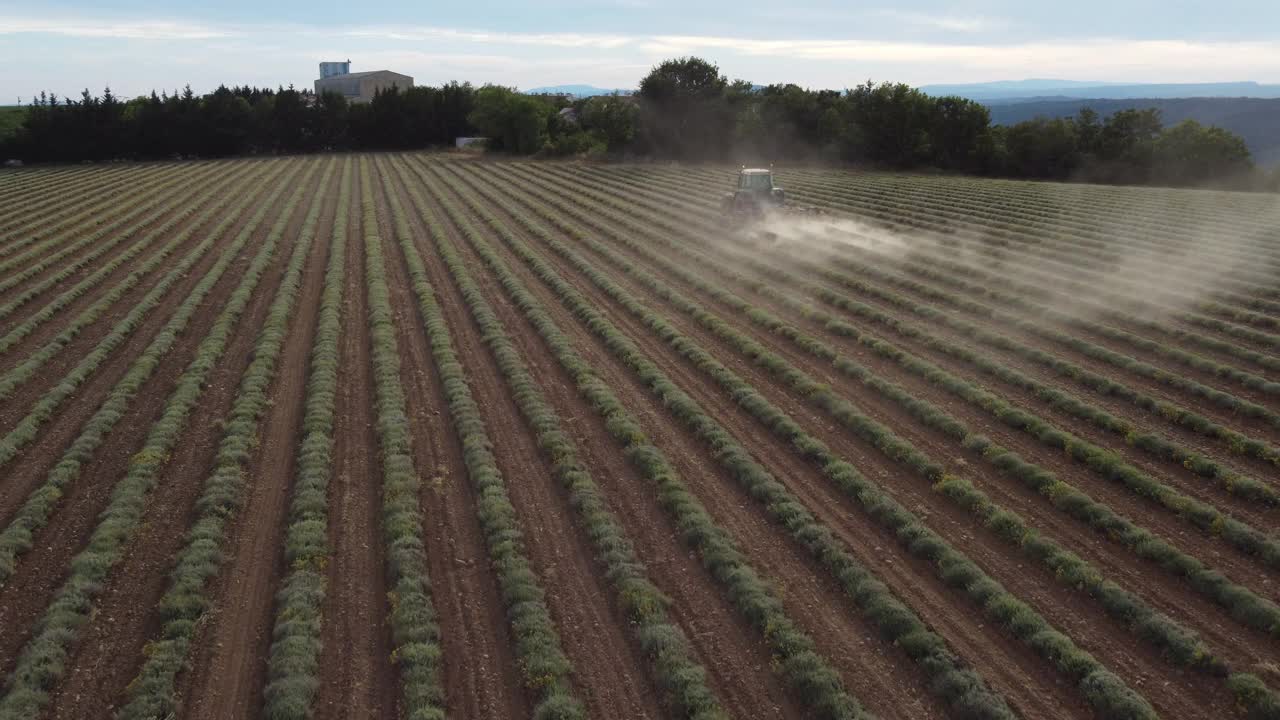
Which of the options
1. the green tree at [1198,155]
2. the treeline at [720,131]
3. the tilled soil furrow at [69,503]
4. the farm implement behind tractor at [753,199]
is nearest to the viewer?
the tilled soil furrow at [69,503]

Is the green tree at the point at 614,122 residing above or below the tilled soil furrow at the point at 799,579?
above

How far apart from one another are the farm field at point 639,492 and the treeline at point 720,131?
140 feet

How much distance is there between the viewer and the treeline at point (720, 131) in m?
63.7

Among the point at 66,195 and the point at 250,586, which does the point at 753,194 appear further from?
the point at 66,195

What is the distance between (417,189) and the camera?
4994cm

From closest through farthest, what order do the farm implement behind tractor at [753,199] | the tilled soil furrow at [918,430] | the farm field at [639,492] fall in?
the farm field at [639,492] → the tilled soil furrow at [918,430] → the farm implement behind tractor at [753,199]

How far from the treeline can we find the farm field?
4265 centimetres

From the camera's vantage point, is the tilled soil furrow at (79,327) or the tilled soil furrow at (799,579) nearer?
the tilled soil furrow at (799,579)

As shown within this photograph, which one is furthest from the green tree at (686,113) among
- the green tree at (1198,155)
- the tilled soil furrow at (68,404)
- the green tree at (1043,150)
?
the tilled soil furrow at (68,404)

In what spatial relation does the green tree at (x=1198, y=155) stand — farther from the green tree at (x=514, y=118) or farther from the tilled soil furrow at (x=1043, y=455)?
the tilled soil furrow at (x=1043, y=455)

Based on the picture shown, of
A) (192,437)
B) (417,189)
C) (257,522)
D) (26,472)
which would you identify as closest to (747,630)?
(257,522)

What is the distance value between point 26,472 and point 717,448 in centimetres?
1186

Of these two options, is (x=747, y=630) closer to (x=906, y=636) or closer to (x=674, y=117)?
(x=906, y=636)

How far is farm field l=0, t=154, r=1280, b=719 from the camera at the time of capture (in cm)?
873
